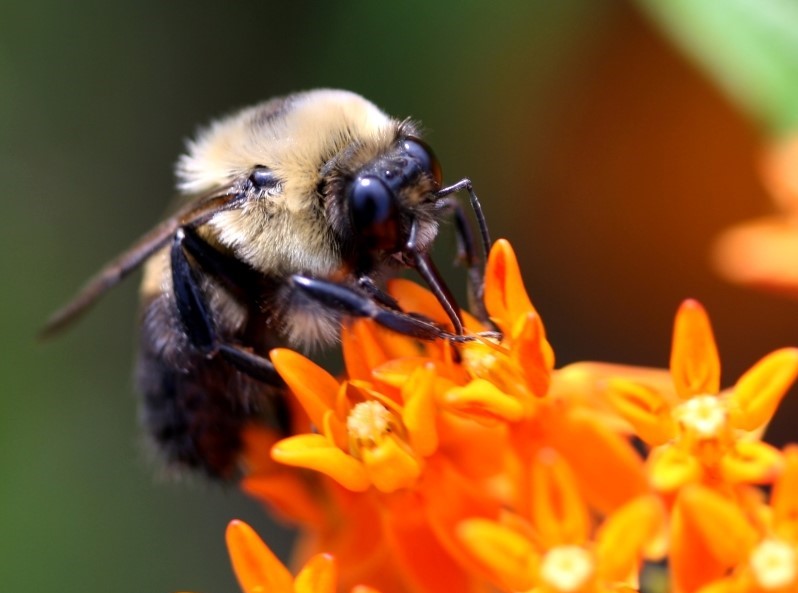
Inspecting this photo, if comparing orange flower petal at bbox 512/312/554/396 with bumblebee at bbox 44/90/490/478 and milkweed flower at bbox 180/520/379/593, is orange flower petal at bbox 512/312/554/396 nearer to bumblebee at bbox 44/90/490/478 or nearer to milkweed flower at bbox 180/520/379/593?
bumblebee at bbox 44/90/490/478

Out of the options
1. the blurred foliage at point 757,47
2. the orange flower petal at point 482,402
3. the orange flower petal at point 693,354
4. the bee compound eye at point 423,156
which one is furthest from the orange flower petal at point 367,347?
the blurred foliage at point 757,47

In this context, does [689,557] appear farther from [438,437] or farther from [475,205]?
[475,205]

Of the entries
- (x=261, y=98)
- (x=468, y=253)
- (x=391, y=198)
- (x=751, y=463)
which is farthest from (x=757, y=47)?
(x=261, y=98)

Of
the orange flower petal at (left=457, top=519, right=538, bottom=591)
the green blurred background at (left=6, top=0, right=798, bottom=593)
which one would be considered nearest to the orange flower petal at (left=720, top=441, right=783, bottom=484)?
the orange flower petal at (left=457, top=519, right=538, bottom=591)

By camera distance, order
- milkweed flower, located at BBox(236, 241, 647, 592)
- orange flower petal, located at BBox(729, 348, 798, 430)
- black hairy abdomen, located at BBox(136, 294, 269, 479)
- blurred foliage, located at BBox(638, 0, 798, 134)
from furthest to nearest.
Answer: blurred foliage, located at BBox(638, 0, 798, 134) → black hairy abdomen, located at BBox(136, 294, 269, 479) → milkweed flower, located at BBox(236, 241, 647, 592) → orange flower petal, located at BBox(729, 348, 798, 430)

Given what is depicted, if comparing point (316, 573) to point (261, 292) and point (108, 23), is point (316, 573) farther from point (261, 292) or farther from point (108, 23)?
point (108, 23)
